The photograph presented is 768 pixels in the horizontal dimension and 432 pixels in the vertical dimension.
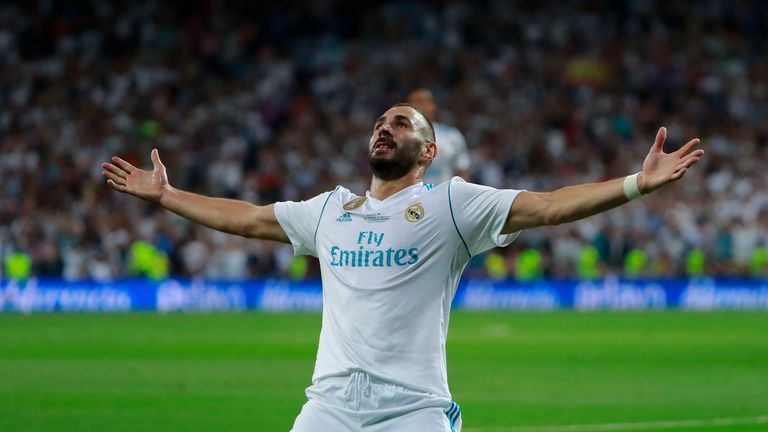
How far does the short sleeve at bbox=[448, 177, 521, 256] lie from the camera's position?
5.75m

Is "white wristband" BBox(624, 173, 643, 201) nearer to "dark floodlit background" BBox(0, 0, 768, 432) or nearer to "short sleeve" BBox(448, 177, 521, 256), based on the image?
"short sleeve" BBox(448, 177, 521, 256)

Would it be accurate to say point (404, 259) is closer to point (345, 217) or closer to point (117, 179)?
point (345, 217)

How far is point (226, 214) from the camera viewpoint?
6.44 meters

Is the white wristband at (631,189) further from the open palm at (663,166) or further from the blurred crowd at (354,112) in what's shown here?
the blurred crowd at (354,112)

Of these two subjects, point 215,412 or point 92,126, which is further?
point 92,126

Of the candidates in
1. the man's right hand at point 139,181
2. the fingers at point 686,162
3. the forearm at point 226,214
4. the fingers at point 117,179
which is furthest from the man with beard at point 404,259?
the fingers at point 117,179

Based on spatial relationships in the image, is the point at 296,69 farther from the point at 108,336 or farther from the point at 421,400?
the point at 421,400

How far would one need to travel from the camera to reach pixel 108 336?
19500 millimetres

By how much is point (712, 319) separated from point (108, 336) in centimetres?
1091

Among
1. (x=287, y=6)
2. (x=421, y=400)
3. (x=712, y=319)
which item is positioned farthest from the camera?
(x=287, y=6)

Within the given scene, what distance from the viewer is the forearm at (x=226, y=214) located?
634cm

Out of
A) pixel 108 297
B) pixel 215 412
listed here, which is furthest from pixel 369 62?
pixel 215 412

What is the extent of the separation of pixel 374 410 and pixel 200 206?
1.50m

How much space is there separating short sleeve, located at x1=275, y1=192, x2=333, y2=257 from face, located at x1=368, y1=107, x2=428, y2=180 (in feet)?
1.12
